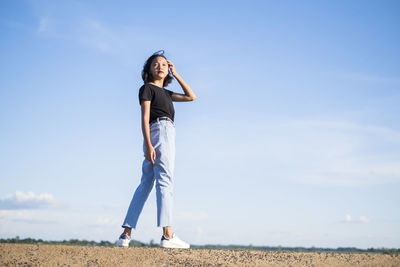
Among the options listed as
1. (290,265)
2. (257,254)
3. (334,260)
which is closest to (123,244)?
(257,254)

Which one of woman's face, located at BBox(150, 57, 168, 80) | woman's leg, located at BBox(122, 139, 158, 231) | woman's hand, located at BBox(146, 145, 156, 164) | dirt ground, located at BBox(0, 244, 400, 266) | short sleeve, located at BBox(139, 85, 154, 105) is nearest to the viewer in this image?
dirt ground, located at BBox(0, 244, 400, 266)

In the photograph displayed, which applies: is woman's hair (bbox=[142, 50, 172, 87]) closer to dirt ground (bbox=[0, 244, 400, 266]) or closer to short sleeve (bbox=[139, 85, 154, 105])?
→ short sleeve (bbox=[139, 85, 154, 105])

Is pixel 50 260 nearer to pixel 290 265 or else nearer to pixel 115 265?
pixel 115 265

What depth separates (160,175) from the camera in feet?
20.2

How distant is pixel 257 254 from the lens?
5746 mm

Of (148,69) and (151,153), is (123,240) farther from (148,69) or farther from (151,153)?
(148,69)

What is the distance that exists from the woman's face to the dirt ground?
107 inches

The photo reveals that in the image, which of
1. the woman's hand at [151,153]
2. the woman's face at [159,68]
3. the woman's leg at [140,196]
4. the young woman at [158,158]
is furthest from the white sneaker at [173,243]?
the woman's face at [159,68]

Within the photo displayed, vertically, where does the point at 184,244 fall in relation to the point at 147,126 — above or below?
below

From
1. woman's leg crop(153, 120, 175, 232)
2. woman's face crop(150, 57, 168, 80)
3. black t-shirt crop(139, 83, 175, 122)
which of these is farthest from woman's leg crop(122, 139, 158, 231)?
woman's face crop(150, 57, 168, 80)

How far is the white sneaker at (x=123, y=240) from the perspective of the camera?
20.4 ft

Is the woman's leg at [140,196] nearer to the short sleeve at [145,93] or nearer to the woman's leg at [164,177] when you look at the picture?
the woman's leg at [164,177]

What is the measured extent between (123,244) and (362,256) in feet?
11.4

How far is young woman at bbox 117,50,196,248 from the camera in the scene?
20.0 ft
